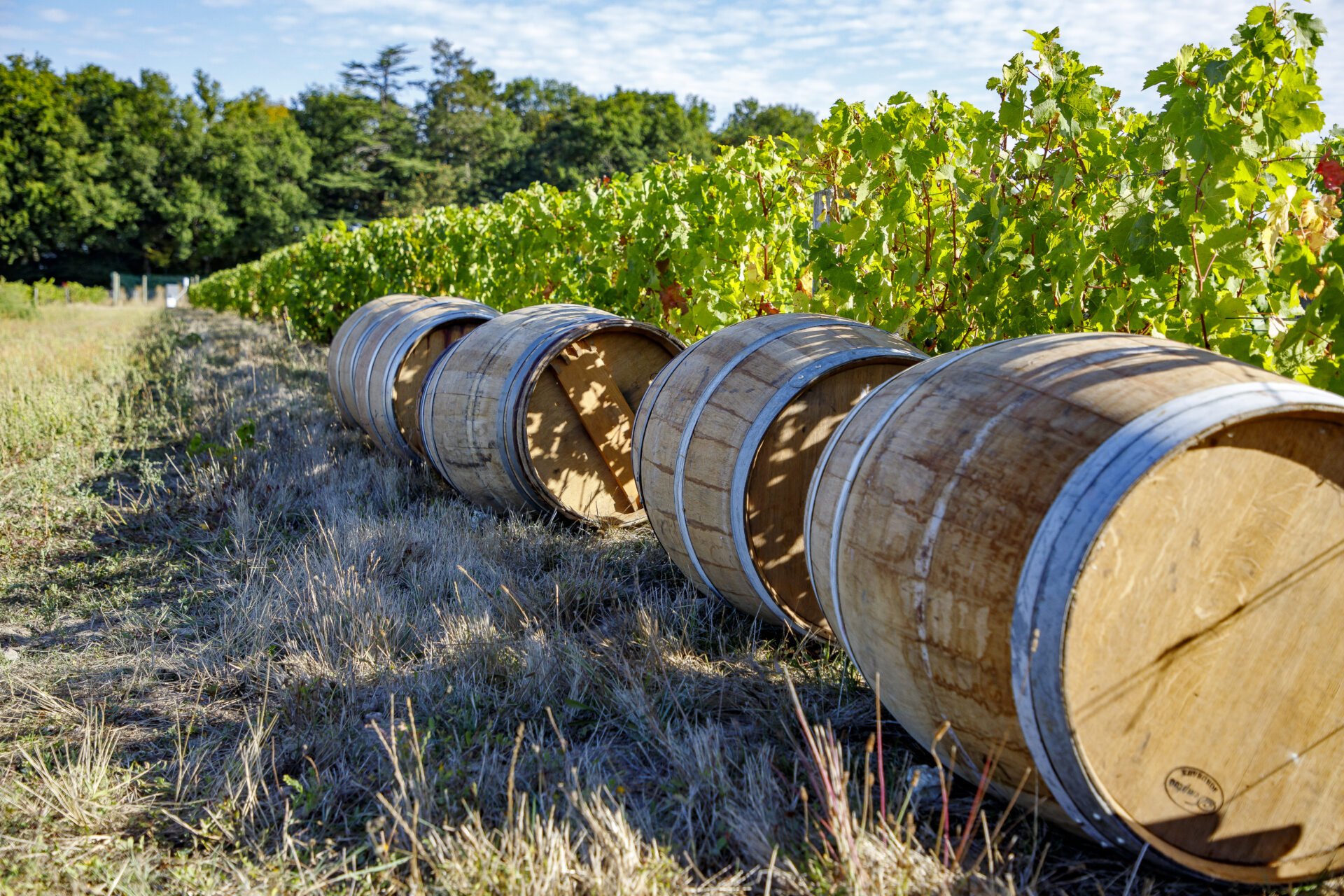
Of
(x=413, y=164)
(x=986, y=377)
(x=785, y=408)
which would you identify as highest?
(x=413, y=164)

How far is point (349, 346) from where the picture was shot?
6.47 meters

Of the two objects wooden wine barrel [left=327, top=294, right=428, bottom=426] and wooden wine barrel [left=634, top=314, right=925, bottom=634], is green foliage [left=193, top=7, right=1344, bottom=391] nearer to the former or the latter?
wooden wine barrel [left=634, top=314, right=925, bottom=634]

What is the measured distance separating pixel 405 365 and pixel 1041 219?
3649 millimetres

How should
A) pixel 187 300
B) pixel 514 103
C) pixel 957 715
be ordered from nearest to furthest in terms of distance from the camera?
1. pixel 957 715
2. pixel 187 300
3. pixel 514 103

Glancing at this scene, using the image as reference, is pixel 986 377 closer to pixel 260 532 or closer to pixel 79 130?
pixel 260 532

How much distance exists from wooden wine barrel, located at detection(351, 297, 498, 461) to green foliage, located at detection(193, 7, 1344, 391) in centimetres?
105

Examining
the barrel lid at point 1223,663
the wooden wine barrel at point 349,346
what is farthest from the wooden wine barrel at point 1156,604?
the wooden wine barrel at point 349,346

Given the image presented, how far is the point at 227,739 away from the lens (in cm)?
247

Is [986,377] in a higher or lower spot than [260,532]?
higher

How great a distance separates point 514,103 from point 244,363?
248 ft

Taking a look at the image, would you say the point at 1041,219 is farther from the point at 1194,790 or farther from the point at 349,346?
the point at 349,346

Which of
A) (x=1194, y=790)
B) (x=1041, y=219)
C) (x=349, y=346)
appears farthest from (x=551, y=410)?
(x=1194, y=790)


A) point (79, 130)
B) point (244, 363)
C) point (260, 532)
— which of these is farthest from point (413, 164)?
point (260, 532)

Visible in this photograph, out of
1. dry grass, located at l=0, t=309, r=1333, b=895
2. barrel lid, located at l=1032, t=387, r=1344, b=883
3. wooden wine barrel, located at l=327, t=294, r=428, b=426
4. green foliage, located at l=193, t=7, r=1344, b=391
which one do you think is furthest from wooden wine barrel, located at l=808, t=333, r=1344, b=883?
wooden wine barrel, located at l=327, t=294, r=428, b=426
